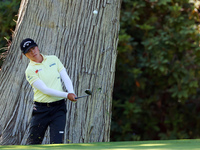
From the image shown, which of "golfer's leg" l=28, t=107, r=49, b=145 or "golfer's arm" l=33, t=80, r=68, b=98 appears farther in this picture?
"golfer's leg" l=28, t=107, r=49, b=145

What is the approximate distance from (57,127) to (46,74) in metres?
0.68

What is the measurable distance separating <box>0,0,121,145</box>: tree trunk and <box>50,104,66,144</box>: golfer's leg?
0.87 m

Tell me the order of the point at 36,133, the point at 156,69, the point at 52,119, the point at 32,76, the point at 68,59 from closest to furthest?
1. the point at 32,76
2. the point at 52,119
3. the point at 36,133
4. the point at 68,59
5. the point at 156,69

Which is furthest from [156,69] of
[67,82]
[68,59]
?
[67,82]

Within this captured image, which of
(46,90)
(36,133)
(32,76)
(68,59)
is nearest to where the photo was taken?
(46,90)

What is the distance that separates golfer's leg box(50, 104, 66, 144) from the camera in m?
5.11

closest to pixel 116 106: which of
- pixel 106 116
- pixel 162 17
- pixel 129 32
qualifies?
pixel 129 32

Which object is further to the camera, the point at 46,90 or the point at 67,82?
the point at 67,82

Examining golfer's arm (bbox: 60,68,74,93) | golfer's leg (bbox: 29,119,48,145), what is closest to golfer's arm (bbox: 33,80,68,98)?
golfer's arm (bbox: 60,68,74,93)

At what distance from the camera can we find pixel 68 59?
607 cm

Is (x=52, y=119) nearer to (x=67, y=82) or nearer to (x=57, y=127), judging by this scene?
(x=57, y=127)

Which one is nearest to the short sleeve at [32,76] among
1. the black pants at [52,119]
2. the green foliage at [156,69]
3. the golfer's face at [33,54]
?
the golfer's face at [33,54]

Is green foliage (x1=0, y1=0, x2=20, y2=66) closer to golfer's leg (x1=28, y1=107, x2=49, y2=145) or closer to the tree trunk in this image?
the tree trunk

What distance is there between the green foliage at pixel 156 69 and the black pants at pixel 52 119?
426cm
